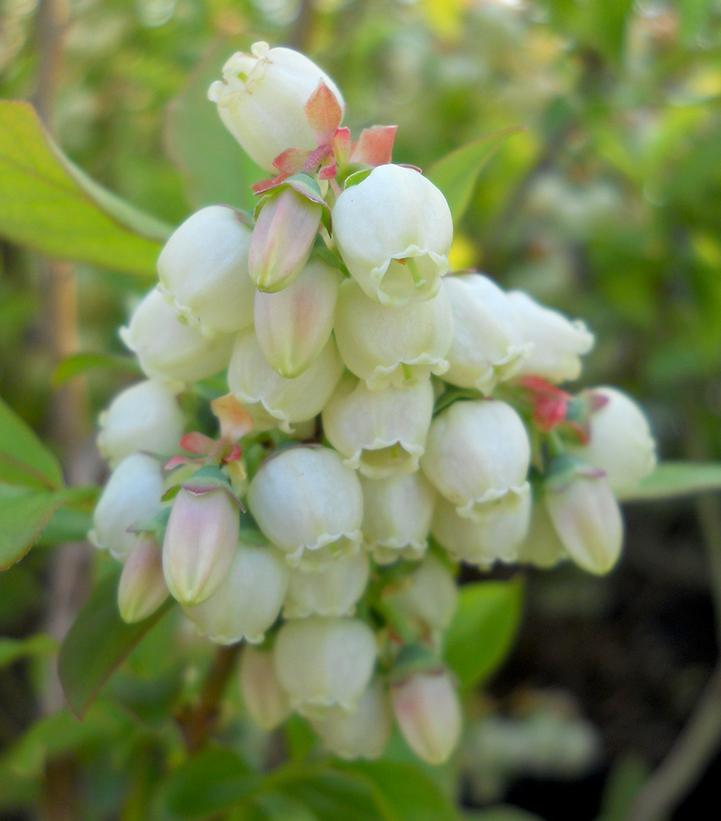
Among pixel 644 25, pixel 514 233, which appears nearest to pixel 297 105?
pixel 514 233

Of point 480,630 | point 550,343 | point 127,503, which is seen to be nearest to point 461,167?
point 550,343

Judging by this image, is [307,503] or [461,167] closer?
[307,503]

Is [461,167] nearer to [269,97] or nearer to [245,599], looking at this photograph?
[269,97]

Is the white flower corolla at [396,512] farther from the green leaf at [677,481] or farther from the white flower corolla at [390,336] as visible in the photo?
the green leaf at [677,481]

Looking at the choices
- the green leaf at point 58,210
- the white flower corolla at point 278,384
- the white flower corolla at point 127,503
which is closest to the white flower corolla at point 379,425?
the white flower corolla at point 278,384

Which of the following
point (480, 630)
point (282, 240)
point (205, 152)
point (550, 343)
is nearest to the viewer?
point (282, 240)

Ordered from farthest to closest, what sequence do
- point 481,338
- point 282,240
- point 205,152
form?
1. point 205,152
2. point 481,338
3. point 282,240

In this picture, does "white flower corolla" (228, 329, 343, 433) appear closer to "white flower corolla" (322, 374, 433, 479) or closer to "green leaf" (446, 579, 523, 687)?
"white flower corolla" (322, 374, 433, 479)

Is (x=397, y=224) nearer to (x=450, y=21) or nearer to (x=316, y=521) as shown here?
(x=316, y=521)
